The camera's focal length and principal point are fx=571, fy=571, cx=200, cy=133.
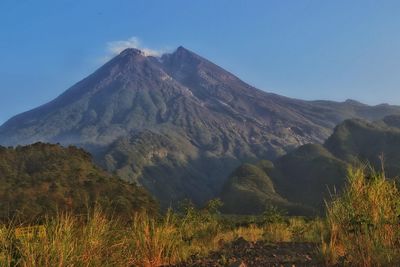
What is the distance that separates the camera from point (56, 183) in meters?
49.9

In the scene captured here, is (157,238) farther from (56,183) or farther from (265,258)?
(56,183)

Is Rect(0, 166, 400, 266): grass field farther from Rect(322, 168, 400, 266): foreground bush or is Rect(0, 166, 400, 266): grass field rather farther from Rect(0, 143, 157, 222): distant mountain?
Rect(0, 143, 157, 222): distant mountain

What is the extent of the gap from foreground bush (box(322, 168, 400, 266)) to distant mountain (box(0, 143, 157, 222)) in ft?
108

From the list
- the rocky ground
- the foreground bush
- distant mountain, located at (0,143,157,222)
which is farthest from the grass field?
distant mountain, located at (0,143,157,222)

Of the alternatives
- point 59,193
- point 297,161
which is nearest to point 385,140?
point 297,161

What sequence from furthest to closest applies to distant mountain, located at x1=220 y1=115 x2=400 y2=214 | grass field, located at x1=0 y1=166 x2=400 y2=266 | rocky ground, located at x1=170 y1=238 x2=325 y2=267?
distant mountain, located at x1=220 y1=115 x2=400 y2=214 < rocky ground, located at x1=170 y1=238 x2=325 y2=267 < grass field, located at x1=0 y1=166 x2=400 y2=266

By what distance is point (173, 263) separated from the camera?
323 inches

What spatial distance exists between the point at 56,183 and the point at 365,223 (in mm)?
45134

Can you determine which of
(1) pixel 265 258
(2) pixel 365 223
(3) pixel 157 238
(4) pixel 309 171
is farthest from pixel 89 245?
(4) pixel 309 171

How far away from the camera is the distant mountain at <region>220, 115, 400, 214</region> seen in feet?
430

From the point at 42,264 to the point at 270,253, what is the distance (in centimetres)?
410

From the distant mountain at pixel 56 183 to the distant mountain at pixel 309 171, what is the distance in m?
61.5

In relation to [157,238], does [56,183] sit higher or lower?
lower

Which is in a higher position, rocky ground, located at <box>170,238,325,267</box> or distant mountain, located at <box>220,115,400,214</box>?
rocky ground, located at <box>170,238,325,267</box>
